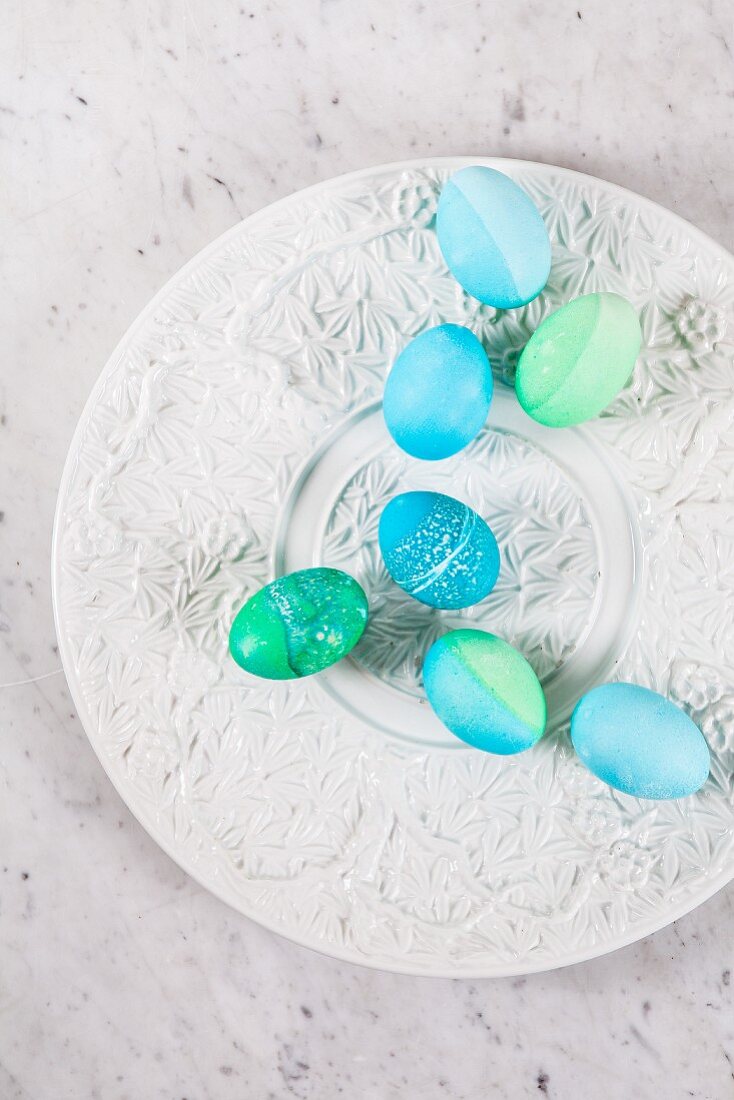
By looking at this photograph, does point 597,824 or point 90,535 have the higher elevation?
point 90,535

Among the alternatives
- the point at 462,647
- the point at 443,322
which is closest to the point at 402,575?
the point at 462,647

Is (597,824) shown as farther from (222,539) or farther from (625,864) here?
(222,539)

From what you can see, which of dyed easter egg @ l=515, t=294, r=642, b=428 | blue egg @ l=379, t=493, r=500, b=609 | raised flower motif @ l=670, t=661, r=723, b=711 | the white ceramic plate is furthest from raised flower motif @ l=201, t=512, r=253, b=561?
raised flower motif @ l=670, t=661, r=723, b=711


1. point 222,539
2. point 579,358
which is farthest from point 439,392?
point 222,539

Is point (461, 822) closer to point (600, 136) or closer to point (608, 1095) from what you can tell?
point (608, 1095)

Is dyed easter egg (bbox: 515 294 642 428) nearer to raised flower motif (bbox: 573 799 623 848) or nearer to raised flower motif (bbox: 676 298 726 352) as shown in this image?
raised flower motif (bbox: 676 298 726 352)

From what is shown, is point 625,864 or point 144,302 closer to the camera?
point 625,864
